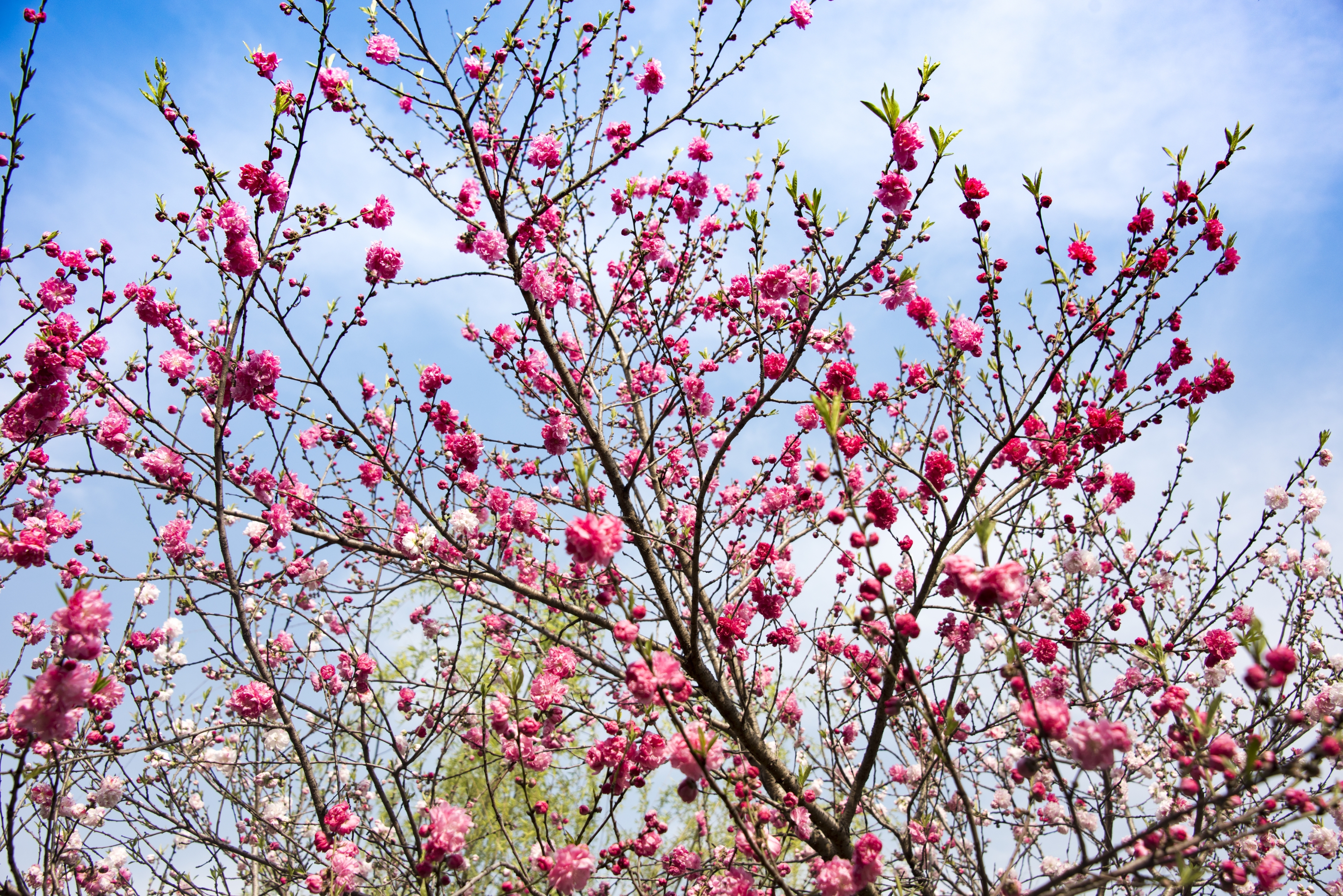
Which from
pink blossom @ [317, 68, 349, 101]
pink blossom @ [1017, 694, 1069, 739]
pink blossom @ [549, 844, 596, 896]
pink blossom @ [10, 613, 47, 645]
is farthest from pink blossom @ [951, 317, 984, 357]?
pink blossom @ [10, 613, 47, 645]

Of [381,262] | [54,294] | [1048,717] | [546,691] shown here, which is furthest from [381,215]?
[1048,717]

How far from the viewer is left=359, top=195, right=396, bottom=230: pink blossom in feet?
12.1

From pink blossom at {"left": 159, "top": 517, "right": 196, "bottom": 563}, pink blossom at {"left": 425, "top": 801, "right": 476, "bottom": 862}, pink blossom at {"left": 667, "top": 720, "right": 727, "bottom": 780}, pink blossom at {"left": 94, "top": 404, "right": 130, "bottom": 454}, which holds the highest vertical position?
pink blossom at {"left": 94, "top": 404, "right": 130, "bottom": 454}

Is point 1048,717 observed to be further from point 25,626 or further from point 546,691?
point 25,626

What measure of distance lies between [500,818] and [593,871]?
1.48 feet

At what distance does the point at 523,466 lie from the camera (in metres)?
4.50

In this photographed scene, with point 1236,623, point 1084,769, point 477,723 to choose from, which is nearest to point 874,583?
point 1084,769

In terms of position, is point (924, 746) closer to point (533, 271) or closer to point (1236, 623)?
point (1236, 623)

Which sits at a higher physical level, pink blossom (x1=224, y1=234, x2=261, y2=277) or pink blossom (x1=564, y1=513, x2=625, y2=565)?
pink blossom (x1=224, y1=234, x2=261, y2=277)

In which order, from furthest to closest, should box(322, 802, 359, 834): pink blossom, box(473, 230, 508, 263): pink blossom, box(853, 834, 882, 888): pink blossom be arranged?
box(473, 230, 508, 263): pink blossom → box(322, 802, 359, 834): pink blossom → box(853, 834, 882, 888): pink blossom

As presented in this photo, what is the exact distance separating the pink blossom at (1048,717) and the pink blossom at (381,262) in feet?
11.6

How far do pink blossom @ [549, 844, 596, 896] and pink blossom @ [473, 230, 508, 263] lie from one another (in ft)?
10.5

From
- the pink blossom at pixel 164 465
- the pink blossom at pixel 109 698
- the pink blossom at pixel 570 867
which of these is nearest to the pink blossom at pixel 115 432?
the pink blossom at pixel 164 465

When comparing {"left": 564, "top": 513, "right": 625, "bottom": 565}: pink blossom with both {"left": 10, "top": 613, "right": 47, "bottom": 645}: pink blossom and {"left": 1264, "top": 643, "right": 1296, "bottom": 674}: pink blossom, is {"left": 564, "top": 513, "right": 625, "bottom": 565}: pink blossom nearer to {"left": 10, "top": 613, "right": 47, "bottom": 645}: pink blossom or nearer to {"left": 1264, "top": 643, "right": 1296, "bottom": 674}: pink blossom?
{"left": 1264, "top": 643, "right": 1296, "bottom": 674}: pink blossom
